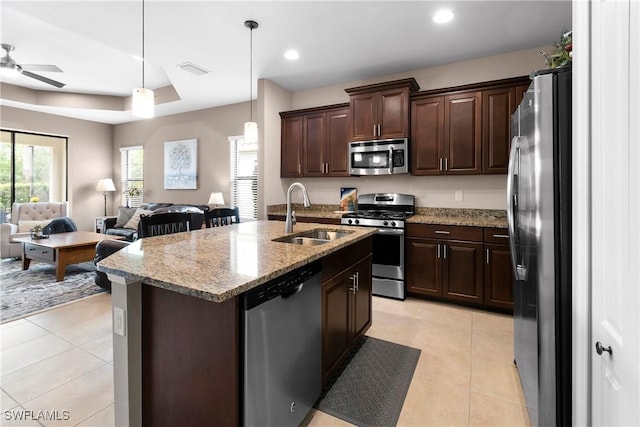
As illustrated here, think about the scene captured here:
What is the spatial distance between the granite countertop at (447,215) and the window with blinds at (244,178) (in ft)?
3.85

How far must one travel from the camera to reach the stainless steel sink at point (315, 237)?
2.35 meters

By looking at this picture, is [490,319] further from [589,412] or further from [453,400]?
[589,412]

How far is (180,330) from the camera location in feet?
4.35

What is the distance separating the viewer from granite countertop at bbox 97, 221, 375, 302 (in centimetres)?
115

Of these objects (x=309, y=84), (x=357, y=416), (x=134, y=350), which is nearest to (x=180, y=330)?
(x=134, y=350)

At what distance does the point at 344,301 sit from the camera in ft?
6.83

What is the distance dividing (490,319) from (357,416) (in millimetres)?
1983

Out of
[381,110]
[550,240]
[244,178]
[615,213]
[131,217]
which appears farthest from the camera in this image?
[131,217]

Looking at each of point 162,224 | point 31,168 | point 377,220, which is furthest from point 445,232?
point 31,168

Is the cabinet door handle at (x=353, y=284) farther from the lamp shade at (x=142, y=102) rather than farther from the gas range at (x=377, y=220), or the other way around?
the lamp shade at (x=142, y=102)

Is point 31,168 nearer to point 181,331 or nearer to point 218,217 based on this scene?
point 218,217

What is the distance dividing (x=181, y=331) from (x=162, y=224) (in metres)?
1.46

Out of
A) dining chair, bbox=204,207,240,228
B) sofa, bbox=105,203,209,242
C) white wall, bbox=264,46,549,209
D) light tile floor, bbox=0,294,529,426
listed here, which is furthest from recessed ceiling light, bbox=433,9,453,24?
sofa, bbox=105,203,209,242

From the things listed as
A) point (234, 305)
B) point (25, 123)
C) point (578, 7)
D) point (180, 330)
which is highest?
point (25, 123)
